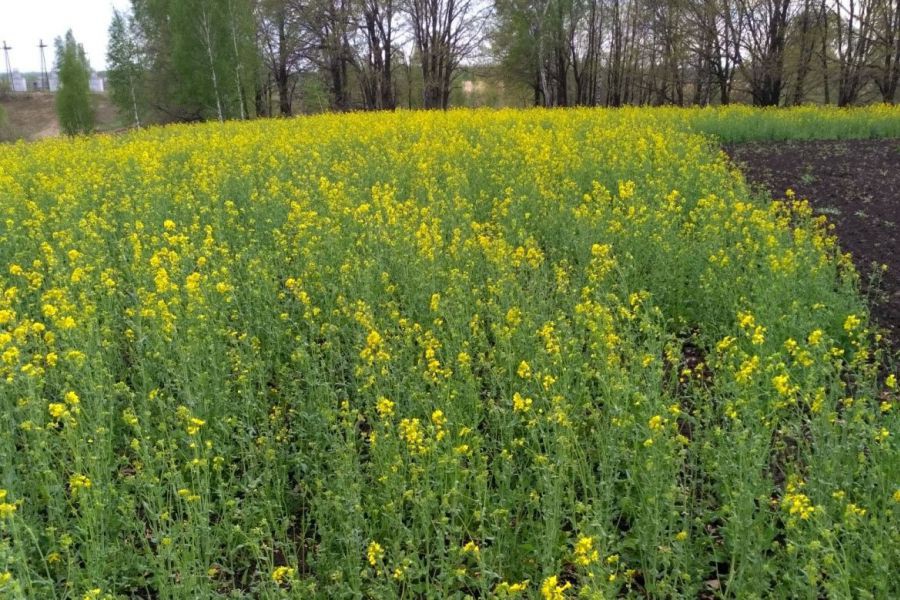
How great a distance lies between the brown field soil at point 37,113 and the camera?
193 feet

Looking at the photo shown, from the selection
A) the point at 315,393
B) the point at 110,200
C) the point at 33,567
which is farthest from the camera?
the point at 110,200

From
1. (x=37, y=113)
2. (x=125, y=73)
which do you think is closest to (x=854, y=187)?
(x=125, y=73)

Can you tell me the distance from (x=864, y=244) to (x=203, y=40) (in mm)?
31546

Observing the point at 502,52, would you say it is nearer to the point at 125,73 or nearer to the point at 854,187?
the point at 125,73

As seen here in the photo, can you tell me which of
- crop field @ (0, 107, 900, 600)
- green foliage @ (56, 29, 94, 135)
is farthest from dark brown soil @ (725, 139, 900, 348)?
green foliage @ (56, 29, 94, 135)

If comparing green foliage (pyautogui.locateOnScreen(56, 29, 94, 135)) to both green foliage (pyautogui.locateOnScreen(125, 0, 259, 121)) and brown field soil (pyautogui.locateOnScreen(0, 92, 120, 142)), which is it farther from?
brown field soil (pyautogui.locateOnScreen(0, 92, 120, 142))

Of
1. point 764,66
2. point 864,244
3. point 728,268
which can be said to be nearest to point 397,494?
point 728,268

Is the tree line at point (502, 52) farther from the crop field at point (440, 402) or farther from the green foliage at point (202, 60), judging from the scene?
the crop field at point (440, 402)

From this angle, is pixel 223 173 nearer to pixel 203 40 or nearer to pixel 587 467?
pixel 587 467

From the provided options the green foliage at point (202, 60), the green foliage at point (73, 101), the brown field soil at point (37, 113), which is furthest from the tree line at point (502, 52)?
the brown field soil at point (37, 113)

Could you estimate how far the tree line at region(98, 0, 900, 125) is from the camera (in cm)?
2878

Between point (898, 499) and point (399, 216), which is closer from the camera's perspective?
point (898, 499)

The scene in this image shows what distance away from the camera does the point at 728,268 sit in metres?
5.39

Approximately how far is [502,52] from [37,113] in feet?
167
